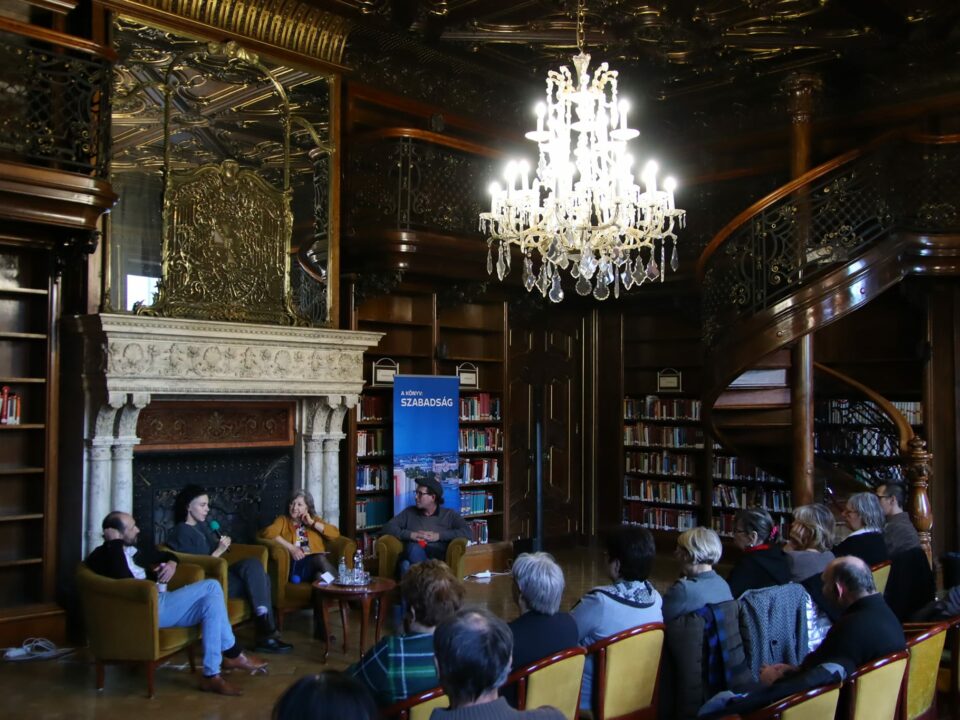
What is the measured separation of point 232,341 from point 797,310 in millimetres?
4319

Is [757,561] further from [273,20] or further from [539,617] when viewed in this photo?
[273,20]

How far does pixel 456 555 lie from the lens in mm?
7129

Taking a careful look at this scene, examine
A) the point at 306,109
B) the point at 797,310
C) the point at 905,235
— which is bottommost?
the point at 797,310

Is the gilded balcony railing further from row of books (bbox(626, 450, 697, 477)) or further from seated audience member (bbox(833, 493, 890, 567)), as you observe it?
row of books (bbox(626, 450, 697, 477))

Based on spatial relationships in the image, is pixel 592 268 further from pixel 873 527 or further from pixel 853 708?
pixel 853 708

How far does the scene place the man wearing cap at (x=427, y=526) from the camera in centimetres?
716

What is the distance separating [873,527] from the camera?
4965 mm

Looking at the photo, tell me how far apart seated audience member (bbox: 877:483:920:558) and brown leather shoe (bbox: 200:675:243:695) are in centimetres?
380

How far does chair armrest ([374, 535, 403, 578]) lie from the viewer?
7020 mm

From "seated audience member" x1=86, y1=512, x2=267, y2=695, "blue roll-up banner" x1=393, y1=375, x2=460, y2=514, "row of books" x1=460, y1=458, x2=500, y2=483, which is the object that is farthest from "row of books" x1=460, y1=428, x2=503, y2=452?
"seated audience member" x1=86, y1=512, x2=267, y2=695

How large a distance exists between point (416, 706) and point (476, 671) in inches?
26.9

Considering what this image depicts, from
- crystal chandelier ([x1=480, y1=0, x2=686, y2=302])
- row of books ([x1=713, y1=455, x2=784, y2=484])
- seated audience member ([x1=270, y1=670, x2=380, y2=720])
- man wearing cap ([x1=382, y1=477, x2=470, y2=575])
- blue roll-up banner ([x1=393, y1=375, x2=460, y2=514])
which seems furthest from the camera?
row of books ([x1=713, y1=455, x2=784, y2=484])

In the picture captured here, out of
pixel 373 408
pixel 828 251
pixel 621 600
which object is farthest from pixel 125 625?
pixel 828 251

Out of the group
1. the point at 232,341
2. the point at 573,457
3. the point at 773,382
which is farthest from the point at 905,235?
the point at 232,341
